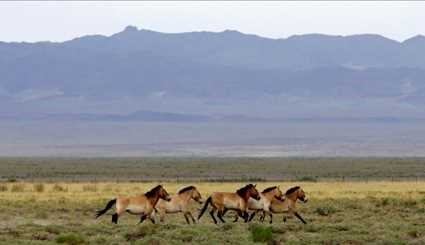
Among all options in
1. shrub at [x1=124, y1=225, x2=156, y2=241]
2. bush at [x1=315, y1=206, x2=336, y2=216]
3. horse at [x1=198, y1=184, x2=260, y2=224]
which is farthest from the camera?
bush at [x1=315, y1=206, x2=336, y2=216]

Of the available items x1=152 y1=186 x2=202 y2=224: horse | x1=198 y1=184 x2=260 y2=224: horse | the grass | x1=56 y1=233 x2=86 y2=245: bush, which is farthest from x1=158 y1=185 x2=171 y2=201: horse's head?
x1=56 y1=233 x2=86 y2=245: bush

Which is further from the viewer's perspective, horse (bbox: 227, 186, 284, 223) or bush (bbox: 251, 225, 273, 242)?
horse (bbox: 227, 186, 284, 223)

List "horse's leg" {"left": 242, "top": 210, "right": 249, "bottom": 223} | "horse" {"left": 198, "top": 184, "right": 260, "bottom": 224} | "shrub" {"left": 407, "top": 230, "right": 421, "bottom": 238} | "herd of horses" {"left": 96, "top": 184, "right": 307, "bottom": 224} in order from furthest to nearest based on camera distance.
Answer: "horse" {"left": 198, "top": 184, "right": 260, "bottom": 224}
"horse's leg" {"left": 242, "top": 210, "right": 249, "bottom": 223}
"herd of horses" {"left": 96, "top": 184, "right": 307, "bottom": 224}
"shrub" {"left": 407, "top": 230, "right": 421, "bottom": 238}

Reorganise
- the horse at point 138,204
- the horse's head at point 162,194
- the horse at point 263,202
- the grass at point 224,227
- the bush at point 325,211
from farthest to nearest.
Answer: the bush at point 325,211 → the horse at point 263,202 → the horse's head at point 162,194 → the horse at point 138,204 → the grass at point 224,227

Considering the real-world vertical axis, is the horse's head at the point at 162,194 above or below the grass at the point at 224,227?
above

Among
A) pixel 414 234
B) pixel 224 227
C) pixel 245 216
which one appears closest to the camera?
pixel 414 234

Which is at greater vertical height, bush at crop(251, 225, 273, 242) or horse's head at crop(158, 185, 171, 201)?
horse's head at crop(158, 185, 171, 201)

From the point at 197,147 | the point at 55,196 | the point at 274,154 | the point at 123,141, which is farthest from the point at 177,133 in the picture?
the point at 55,196

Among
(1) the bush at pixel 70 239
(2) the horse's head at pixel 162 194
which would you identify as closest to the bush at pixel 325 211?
(2) the horse's head at pixel 162 194

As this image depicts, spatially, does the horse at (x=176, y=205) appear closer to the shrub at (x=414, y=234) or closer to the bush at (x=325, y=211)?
the bush at (x=325, y=211)

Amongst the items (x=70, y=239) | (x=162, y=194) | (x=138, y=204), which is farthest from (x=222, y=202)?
(x=70, y=239)

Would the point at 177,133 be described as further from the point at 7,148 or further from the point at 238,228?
the point at 238,228

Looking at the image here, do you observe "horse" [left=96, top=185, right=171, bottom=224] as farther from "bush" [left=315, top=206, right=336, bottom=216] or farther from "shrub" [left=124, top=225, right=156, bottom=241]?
"bush" [left=315, top=206, right=336, bottom=216]

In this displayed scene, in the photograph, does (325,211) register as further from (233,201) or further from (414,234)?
(414,234)
